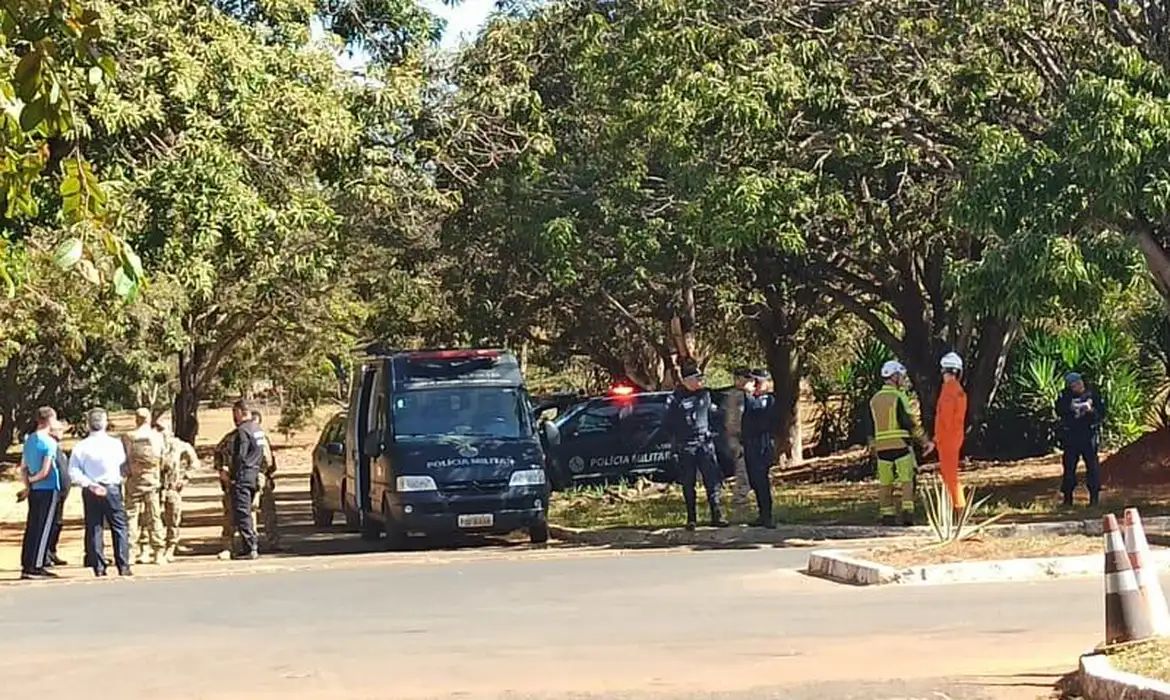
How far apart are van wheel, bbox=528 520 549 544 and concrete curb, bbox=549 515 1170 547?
0.38 m

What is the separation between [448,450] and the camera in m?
20.2

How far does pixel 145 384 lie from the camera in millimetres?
49156

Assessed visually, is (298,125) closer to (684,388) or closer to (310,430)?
(684,388)

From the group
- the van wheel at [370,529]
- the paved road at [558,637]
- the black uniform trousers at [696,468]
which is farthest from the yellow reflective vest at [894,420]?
the van wheel at [370,529]

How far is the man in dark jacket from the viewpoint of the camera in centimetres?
2152

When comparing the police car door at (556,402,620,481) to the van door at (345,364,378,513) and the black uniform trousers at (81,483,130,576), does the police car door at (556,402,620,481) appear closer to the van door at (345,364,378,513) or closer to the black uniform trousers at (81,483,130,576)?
the van door at (345,364,378,513)

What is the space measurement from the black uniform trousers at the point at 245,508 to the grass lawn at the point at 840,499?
4573 millimetres

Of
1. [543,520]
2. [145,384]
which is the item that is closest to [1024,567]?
[543,520]

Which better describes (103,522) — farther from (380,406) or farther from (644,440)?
(644,440)

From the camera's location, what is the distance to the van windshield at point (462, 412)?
814 inches

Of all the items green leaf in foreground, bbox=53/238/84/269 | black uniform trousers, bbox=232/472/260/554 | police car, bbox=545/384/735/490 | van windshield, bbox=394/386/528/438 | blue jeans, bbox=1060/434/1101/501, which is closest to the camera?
green leaf in foreground, bbox=53/238/84/269

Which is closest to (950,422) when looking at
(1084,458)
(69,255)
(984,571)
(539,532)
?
(1084,458)

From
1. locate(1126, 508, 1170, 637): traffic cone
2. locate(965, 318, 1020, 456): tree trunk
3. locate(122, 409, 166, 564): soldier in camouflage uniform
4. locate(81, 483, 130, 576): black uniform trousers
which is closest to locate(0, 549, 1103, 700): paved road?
locate(1126, 508, 1170, 637): traffic cone

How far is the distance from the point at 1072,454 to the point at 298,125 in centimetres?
1027
